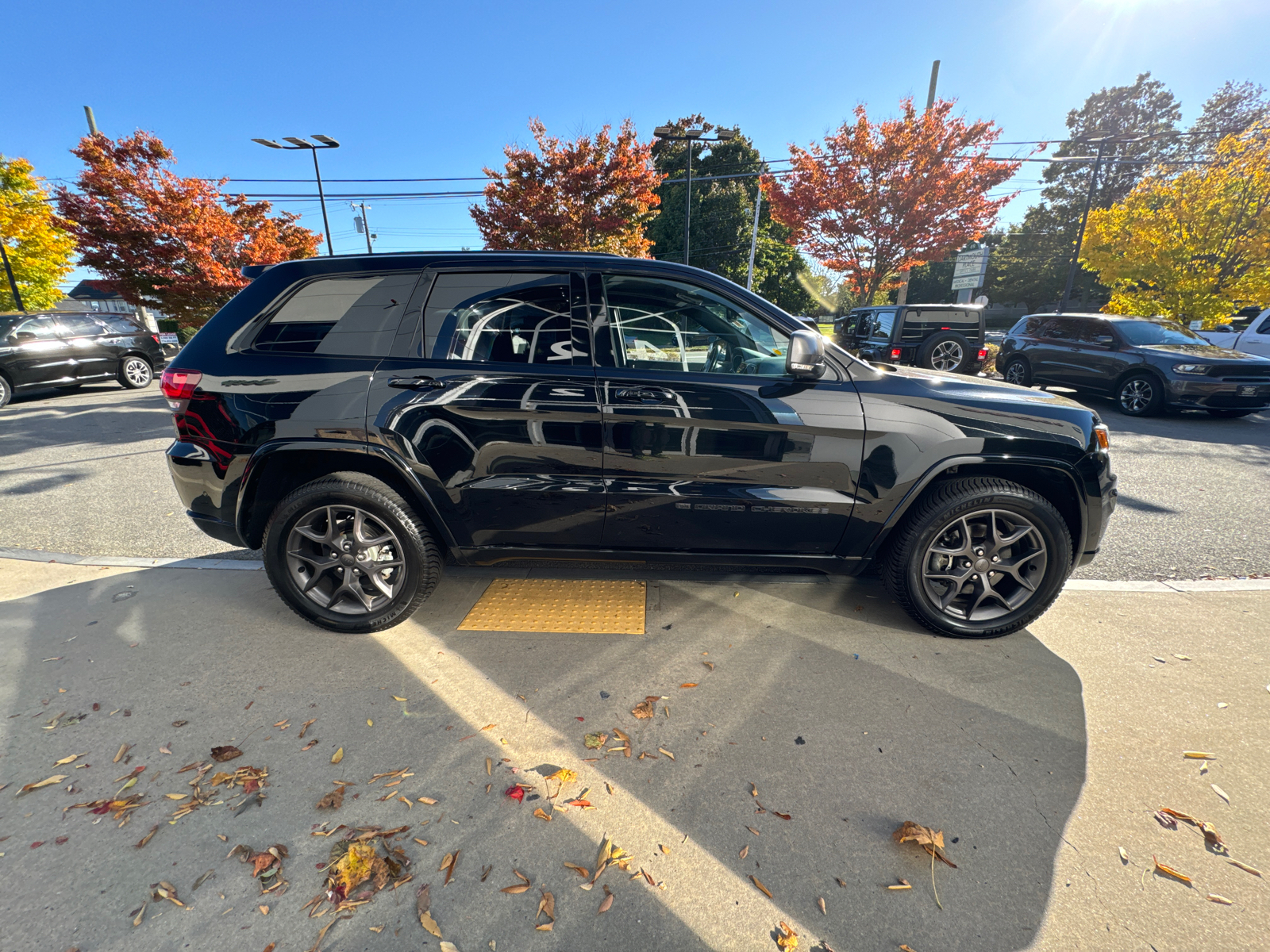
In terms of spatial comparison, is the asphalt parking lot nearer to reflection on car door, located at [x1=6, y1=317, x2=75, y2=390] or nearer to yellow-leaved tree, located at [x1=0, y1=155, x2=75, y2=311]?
reflection on car door, located at [x1=6, y1=317, x2=75, y2=390]

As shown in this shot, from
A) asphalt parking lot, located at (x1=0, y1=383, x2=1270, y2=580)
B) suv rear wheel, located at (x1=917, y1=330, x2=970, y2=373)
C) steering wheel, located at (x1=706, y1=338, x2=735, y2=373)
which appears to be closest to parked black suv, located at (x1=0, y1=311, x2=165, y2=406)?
asphalt parking lot, located at (x1=0, y1=383, x2=1270, y2=580)

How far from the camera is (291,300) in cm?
270

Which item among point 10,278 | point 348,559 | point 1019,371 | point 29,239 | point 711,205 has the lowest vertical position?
point 348,559

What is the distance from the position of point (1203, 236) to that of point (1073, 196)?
40.1m

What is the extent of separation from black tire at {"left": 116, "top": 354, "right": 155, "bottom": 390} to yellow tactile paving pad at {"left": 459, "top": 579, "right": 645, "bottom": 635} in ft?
40.1

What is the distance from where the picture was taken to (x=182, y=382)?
268cm

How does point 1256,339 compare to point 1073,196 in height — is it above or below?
below

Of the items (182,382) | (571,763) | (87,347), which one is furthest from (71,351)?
(571,763)

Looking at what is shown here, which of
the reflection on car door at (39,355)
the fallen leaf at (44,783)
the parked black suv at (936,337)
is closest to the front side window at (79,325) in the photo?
the reflection on car door at (39,355)

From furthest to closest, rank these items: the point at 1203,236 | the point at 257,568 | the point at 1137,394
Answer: the point at 1203,236 < the point at 1137,394 < the point at 257,568

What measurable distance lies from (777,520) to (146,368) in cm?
1411

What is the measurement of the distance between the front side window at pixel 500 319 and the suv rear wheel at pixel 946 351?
36.4ft

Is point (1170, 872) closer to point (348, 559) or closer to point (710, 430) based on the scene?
point (710, 430)

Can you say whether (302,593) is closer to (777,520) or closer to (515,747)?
(515,747)
